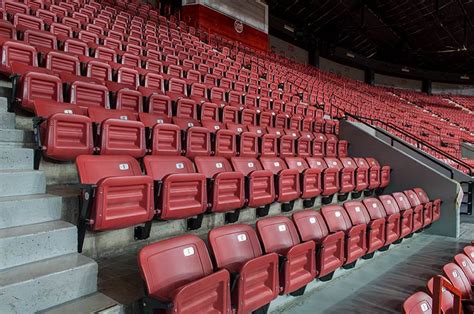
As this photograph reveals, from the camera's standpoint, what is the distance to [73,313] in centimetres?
96

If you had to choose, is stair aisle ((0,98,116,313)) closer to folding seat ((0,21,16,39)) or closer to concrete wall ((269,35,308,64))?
folding seat ((0,21,16,39))

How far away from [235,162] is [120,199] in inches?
37.5

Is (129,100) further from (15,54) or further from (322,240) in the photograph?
(322,240)

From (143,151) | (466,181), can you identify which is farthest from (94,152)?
(466,181)

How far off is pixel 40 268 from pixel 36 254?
0.25 ft

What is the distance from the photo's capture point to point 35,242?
1.09m

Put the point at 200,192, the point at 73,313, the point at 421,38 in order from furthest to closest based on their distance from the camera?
the point at 421,38 < the point at 200,192 < the point at 73,313

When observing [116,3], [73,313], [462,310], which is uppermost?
[116,3]

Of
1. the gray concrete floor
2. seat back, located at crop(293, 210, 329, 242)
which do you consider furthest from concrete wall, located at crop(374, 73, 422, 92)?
seat back, located at crop(293, 210, 329, 242)

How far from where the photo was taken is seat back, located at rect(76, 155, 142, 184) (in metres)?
1.38

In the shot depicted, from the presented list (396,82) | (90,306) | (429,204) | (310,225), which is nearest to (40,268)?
(90,306)

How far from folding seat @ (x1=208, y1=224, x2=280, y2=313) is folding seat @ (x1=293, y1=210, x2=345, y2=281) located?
1.14ft

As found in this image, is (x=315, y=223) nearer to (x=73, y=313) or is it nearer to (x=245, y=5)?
(x=73, y=313)

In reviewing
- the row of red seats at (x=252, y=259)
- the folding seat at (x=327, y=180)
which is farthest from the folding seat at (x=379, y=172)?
the row of red seats at (x=252, y=259)
